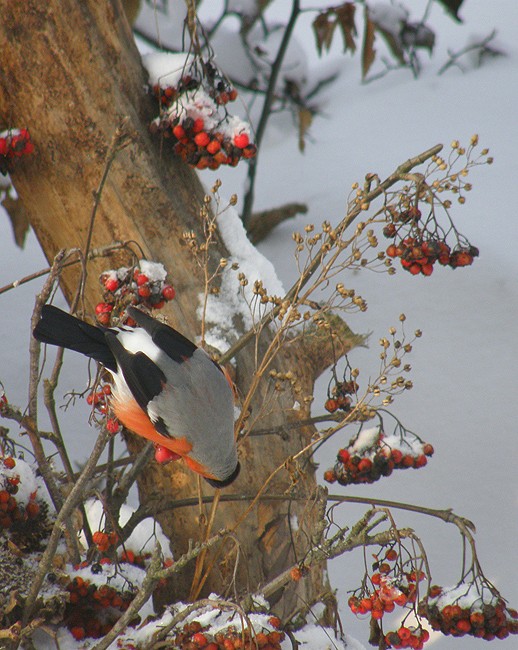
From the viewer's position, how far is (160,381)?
3.14ft

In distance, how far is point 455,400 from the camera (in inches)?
69.6

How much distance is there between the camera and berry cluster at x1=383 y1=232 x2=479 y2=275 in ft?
3.47

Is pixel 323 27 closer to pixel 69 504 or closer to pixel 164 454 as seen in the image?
pixel 164 454

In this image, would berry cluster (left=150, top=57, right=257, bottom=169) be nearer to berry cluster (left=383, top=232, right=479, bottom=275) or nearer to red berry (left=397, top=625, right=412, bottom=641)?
berry cluster (left=383, top=232, right=479, bottom=275)

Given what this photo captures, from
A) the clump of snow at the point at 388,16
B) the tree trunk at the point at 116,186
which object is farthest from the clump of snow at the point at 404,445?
the clump of snow at the point at 388,16

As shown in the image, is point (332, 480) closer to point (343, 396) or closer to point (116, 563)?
point (343, 396)

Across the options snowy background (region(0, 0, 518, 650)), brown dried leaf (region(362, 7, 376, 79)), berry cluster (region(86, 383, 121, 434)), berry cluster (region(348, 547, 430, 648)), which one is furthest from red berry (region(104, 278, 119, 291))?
brown dried leaf (region(362, 7, 376, 79))

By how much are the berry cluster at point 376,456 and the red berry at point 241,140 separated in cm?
47

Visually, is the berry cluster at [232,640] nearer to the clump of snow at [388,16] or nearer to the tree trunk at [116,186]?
the tree trunk at [116,186]

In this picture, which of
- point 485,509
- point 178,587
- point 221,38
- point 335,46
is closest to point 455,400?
point 485,509

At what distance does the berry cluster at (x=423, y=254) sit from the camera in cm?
106

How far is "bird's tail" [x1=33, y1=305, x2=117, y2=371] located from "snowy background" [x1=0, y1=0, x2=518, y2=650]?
A: 0.81 m

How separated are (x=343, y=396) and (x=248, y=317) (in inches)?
9.7

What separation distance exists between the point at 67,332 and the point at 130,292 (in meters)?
0.09
